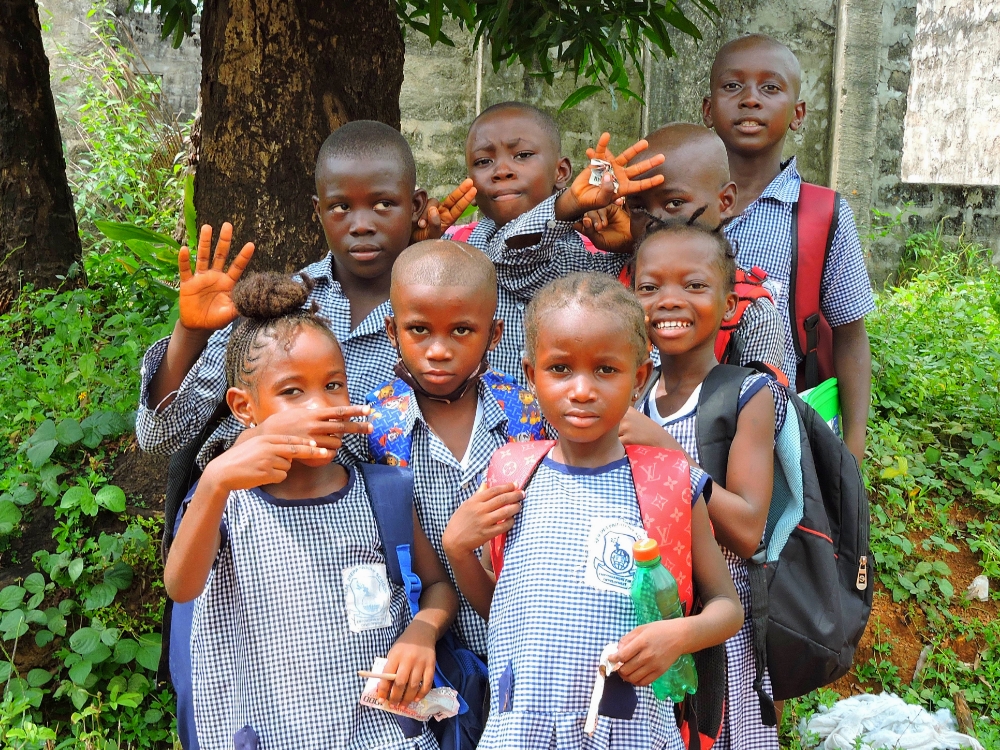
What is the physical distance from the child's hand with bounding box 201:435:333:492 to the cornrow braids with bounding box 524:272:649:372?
1.68 ft

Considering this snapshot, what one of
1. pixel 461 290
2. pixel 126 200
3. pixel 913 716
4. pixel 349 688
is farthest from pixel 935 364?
pixel 126 200

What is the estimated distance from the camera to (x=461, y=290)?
7.43ft

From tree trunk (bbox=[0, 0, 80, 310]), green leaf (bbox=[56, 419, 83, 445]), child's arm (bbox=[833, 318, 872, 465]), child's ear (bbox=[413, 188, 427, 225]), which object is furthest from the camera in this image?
tree trunk (bbox=[0, 0, 80, 310])

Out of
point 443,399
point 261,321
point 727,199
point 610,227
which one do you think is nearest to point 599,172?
point 610,227

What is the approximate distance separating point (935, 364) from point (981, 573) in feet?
4.61

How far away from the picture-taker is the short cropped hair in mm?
2678

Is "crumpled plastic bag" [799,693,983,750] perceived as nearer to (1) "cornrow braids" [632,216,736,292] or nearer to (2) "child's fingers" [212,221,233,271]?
(1) "cornrow braids" [632,216,736,292]

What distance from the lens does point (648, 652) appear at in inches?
71.4

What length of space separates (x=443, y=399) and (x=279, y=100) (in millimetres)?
1768

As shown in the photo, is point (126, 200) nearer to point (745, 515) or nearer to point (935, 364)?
point (935, 364)

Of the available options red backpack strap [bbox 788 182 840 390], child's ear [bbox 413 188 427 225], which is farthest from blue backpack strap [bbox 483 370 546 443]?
red backpack strap [bbox 788 182 840 390]

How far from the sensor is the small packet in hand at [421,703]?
77.7 inches

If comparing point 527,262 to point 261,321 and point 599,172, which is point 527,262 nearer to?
point 599,172

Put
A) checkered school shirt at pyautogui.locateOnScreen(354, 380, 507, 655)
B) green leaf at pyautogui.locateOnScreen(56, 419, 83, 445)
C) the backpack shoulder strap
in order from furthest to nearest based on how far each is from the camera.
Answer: green leaf at pyautogui.locateOnScreen(56, 419, 83, 445)
checkered school shirt at pyautogui.locateOnScreen(354, 380, 507, 655)
the backpack shoulder strap
